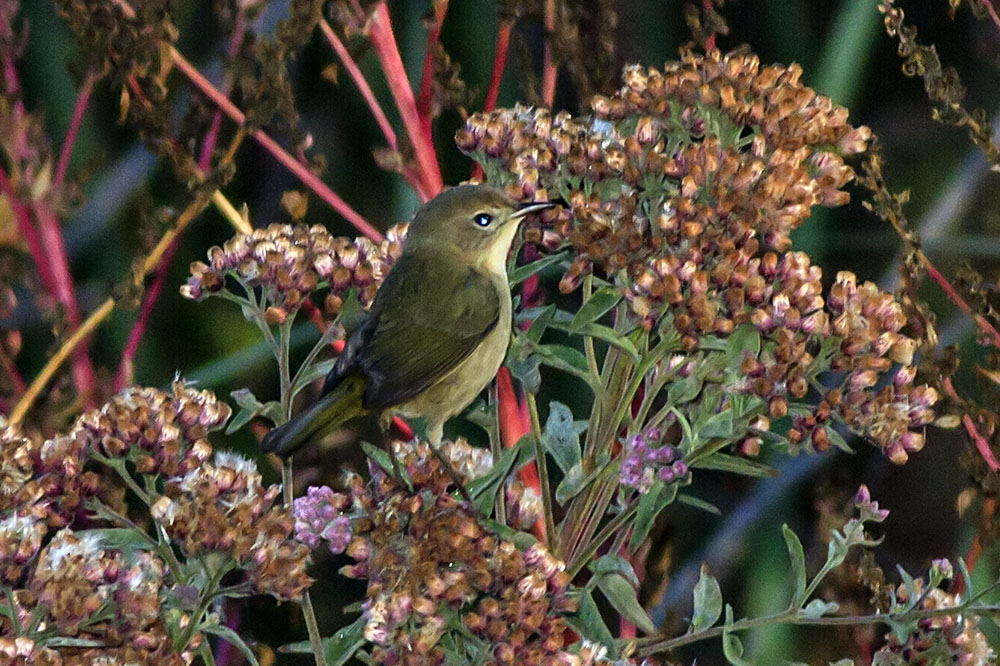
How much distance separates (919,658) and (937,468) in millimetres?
577

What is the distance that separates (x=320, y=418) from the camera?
147 cm

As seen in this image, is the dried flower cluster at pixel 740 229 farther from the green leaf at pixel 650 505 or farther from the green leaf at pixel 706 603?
the green leaf at pixel 706 603

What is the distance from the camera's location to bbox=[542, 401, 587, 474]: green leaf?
1532 millimetres

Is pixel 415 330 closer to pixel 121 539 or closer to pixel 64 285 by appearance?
pixel 121 539

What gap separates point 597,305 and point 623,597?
0.30m

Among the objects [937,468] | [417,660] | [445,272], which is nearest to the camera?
[417,660]

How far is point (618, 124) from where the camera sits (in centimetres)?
154

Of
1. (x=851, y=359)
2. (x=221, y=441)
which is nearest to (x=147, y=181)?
(x=221, y=441)

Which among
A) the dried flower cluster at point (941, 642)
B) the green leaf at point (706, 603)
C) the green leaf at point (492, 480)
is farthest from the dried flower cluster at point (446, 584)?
the dried flower cluster at point (941, 642)

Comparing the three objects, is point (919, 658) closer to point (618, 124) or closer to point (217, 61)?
point (618, 124)

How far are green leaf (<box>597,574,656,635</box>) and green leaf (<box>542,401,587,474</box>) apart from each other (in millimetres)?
122

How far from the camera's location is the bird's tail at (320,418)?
1438mm

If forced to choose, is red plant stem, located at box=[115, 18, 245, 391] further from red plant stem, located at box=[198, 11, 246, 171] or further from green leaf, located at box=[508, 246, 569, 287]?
green leaf, located at box=[508, 246, 569, 287]

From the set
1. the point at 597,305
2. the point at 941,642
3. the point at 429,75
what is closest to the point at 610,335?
the point at 597,305
